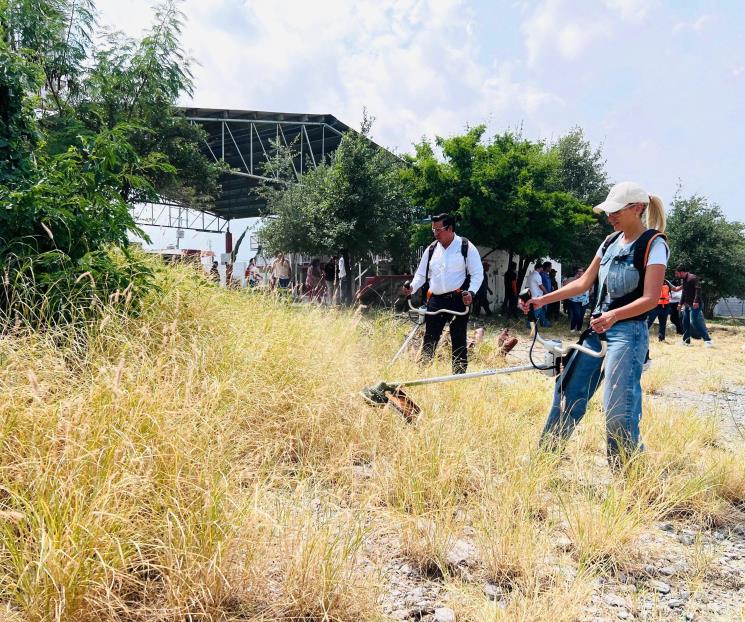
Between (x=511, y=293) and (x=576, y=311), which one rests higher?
(x=511, y=293)

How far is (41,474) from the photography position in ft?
6.28

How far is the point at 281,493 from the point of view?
235 centimetres

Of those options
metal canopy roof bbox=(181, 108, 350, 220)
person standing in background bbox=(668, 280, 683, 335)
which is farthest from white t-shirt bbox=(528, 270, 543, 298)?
metal canopy roof bbox=(181, 108, 350, 220)

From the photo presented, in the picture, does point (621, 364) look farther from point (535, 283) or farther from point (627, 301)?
point (535, 283)

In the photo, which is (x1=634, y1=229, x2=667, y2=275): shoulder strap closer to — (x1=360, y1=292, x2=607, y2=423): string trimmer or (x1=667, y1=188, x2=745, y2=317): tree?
(x1=360, y1=292, x2=607, y2=423): string trimmer

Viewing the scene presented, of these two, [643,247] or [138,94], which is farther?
[138,94]

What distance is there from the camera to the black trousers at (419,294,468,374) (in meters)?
5.14

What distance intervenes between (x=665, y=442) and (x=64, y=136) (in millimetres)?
10971

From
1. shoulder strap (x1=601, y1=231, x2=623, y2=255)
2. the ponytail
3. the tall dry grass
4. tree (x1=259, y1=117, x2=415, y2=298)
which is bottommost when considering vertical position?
the tall dry grass

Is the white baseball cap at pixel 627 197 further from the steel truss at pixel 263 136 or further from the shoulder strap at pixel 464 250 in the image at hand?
the steel truss at pixel 263 136

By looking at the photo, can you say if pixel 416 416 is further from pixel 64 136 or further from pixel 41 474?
pixel 64 136

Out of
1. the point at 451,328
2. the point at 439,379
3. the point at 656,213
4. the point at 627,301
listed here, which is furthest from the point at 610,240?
the point at 451,328

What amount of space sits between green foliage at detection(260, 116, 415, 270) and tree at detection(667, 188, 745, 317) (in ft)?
57.6

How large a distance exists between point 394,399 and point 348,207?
1414 cm
